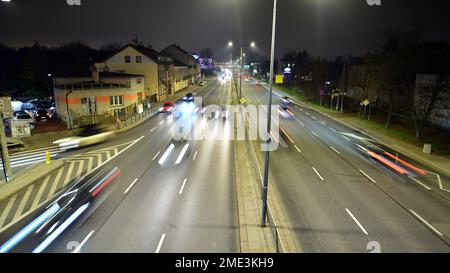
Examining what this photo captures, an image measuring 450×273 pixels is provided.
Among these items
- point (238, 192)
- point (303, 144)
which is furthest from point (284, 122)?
point (238, 192)

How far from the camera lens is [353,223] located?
13117mm

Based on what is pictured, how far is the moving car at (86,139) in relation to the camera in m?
26.2

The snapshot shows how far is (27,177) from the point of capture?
1816 cm

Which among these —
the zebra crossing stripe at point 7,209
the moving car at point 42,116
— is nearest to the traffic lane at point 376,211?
the zebra crossing stripe at point 7,209

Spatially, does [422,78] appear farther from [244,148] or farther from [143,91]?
[143,91]

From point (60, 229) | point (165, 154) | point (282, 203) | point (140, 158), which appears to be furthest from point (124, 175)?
point (282, 203)

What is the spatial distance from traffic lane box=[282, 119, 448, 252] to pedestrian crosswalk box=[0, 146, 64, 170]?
2036 centimetres

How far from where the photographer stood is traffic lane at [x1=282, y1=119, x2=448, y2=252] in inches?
461

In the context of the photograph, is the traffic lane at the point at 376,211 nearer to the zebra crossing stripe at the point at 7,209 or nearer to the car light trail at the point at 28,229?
the car light trail at the point at 28,229

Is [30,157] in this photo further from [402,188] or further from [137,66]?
[137,66]

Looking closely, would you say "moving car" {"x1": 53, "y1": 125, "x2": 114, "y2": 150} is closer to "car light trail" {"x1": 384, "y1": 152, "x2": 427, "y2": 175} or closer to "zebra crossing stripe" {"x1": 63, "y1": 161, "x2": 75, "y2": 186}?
"zebra crossing stripe" {"x1": 63, "y1": 161, "x2": 75, "y2": 186}

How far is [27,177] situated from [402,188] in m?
22.7

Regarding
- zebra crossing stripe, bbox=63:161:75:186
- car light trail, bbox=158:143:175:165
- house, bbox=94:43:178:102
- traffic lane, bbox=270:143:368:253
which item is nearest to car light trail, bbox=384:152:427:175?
traffic lane, bbox=270:143:368:253

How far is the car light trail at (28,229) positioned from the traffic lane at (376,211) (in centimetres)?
1425
